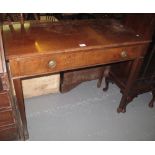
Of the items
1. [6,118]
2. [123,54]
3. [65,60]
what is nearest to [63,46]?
[65,60]

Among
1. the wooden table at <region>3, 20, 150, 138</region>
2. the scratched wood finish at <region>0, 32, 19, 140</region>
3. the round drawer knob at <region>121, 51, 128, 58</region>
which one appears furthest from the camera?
the round drawer knob at <region>121, 51, 128, 58</region>

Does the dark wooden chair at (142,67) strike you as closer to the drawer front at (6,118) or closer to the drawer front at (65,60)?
the drawer front at (65,60)

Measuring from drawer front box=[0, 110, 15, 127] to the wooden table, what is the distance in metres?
0.11

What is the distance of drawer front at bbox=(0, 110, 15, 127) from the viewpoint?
43.6 inches

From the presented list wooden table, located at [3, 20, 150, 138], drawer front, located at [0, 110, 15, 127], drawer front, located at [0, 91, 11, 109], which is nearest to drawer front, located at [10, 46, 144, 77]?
wooden table, located at [3, 20, 150, 138]

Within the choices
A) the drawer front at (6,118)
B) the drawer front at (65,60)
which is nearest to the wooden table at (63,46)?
the drawer front at (65,60)

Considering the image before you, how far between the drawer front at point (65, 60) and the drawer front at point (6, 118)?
0.83ft

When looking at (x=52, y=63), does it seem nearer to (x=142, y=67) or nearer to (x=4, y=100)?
(x=4, y=100)

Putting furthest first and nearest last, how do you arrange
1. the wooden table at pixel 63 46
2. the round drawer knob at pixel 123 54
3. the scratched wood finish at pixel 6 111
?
the round drawer knob at pixel 123 54 < the wooden table at pixel 63 46 < the scratched wood finish at pixel 6 111

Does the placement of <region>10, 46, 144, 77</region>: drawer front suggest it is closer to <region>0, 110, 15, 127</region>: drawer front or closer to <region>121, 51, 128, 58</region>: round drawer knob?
<region>121, 51, 128, 58</region>: round drawer knob

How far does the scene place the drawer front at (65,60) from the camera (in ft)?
3.46

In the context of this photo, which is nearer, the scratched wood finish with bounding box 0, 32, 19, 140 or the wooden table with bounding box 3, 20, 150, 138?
the scratched wood finish with bounding box 0, 32, 19, 140
